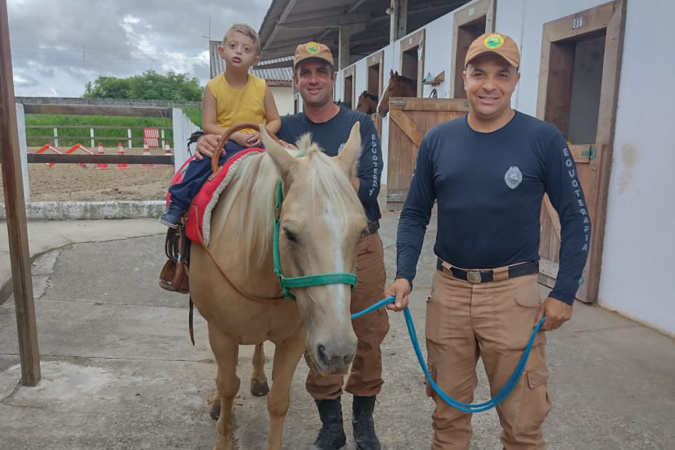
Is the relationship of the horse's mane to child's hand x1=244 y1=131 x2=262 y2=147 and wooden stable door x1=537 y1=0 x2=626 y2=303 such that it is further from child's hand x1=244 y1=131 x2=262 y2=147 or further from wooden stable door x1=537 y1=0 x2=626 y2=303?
wooden stable door x1=537 y1=0 x2=626 y2=303

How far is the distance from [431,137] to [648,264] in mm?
2924

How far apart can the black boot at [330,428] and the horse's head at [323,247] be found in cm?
104

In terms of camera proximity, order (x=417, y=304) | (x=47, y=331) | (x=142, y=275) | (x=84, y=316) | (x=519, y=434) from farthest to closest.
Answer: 1. (x=142, y=275)
2. (x=417, y=304)
3. (x=84, y=316)
4. (x=47, y=331)
5. (x=519, y=434)

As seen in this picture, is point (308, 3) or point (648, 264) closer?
point (648, 264)

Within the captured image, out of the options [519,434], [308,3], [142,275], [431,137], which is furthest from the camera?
[308,3]

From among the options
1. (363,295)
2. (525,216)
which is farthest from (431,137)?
(363,295)

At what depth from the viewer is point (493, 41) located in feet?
6.08

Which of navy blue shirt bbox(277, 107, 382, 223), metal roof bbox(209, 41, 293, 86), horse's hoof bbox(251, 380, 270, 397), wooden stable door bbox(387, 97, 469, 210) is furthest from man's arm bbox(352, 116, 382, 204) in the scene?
metal roof bbox(209, 41, 293, 86)

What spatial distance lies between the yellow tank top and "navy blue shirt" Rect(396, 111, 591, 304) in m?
1.35

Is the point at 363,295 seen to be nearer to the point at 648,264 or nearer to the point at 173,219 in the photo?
the point at 173,219

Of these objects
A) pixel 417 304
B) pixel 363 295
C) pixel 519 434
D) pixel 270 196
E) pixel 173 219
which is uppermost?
pixel 270 196

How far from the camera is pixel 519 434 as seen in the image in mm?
1866

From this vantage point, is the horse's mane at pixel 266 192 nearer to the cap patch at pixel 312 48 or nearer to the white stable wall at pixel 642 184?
the cap patch at pixel 312 48

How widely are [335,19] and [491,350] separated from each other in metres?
11.7
